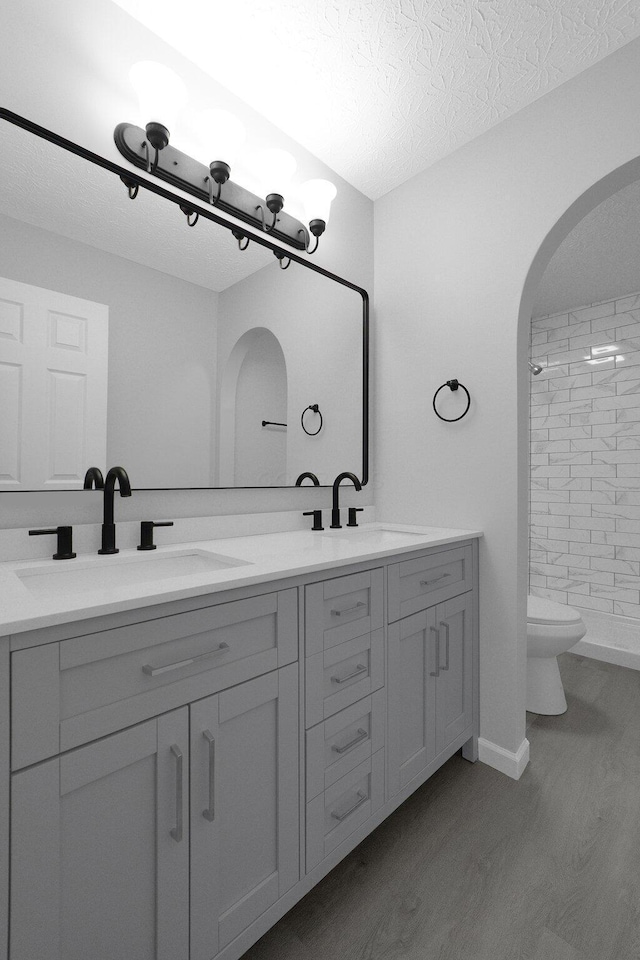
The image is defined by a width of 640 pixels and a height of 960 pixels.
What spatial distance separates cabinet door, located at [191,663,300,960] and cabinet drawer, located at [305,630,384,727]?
0.06 meters

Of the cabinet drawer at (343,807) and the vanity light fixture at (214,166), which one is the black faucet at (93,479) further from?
the cabinet drawer at (343,807)

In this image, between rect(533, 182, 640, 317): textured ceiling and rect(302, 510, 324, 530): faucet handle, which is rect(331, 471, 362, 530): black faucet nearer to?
rect(302, 510, 324, 530): faucet handle

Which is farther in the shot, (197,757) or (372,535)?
(372,535)

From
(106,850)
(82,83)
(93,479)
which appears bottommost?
(106,850)

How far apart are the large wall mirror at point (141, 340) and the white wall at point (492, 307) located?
450 mm

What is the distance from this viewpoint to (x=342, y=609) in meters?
1.28

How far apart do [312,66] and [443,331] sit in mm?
1064

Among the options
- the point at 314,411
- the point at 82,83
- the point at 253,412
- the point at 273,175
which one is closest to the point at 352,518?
the point at 314,411

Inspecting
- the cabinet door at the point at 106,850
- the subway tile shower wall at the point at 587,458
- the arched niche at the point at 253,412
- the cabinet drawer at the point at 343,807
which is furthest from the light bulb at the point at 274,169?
the subway tile shower wall at the point at 587,458

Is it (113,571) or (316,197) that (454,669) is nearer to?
(113,571)

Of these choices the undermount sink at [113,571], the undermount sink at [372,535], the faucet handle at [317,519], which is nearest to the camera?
the undermount sink at [113,571]

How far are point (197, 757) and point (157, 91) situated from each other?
1.78m

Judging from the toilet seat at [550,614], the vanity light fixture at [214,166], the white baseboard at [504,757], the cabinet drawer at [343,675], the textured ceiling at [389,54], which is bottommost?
the white baseboard at [504,757]

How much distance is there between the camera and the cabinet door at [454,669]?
5.51 ft
